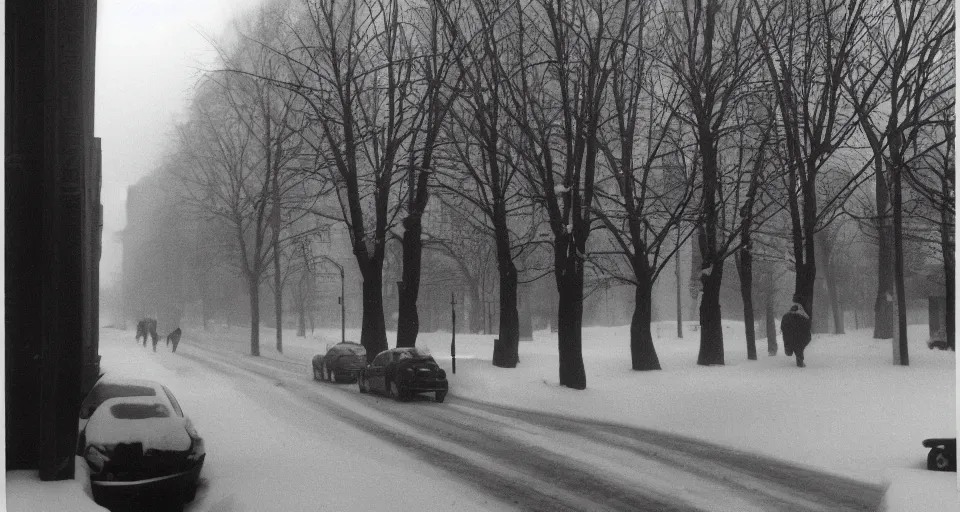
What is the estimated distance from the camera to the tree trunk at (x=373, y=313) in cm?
1436

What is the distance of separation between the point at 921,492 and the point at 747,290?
8.79 metres

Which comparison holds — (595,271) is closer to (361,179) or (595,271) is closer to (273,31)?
(361,179)

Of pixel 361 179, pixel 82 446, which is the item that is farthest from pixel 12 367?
pixel 361 179

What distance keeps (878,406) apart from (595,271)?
6.73m

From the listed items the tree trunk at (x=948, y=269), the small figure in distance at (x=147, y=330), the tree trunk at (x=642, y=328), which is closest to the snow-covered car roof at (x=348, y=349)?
the small figure in distance at (x=147, y=330)

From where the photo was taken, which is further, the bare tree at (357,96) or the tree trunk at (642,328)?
the tree trunk at (642,328)

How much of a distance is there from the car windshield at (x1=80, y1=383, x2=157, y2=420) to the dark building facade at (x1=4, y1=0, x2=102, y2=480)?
36cm

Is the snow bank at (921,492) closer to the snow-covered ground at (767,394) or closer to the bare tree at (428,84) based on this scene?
the snow-covered ground at (767,394)

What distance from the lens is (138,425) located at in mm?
6672

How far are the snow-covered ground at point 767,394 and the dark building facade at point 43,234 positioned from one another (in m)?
2.37

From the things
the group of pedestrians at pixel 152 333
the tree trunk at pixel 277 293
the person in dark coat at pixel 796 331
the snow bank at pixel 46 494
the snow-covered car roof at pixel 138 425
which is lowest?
the snow bank at pixel 46 494

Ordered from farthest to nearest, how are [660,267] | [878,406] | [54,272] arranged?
[660,267]
[878,406]
[54,272]

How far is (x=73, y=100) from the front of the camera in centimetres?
623

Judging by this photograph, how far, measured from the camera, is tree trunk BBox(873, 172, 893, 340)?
10.8 meters
